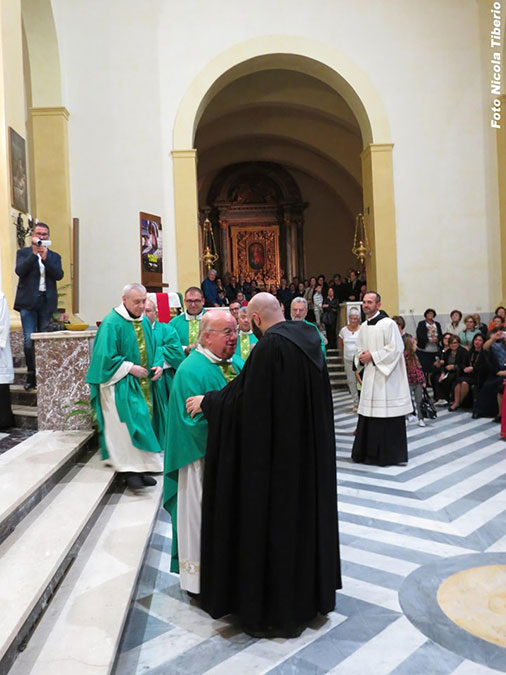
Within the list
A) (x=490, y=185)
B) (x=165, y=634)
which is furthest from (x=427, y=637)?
(x=490, y=185)

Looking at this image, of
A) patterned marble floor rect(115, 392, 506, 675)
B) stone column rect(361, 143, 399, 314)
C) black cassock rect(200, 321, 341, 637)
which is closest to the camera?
patterned marble floor rect(115, 392, 506, 675)

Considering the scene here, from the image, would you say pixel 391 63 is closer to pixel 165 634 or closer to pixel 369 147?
pixel 369 147

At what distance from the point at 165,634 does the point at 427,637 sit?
122 cm

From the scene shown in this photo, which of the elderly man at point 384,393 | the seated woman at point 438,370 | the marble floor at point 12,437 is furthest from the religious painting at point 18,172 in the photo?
the seated woman at point 438,370

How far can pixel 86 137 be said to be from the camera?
1098cm

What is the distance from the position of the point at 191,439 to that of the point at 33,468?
1.51 meters

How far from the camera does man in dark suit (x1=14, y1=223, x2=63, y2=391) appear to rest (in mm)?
5812

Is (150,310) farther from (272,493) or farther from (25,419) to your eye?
(272,493)

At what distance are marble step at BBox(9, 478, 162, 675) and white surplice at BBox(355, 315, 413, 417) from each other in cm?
263

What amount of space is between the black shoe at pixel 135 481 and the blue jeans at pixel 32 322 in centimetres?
204

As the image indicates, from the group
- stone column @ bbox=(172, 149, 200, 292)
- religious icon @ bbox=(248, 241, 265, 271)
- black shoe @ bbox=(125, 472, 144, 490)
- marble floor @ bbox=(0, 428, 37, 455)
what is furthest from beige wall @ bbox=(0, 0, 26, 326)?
religious icon @ bbox=(248, 241, 265, 271)

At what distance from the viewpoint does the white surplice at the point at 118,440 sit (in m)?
4.55

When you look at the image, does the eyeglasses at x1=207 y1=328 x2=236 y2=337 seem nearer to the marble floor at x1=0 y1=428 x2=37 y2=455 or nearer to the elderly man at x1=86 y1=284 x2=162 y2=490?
the elderly man at x1=86 y1=284 x2=162 y2=490

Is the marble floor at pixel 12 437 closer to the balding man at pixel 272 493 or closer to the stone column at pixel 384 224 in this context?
the balding man at pixel 272 493
